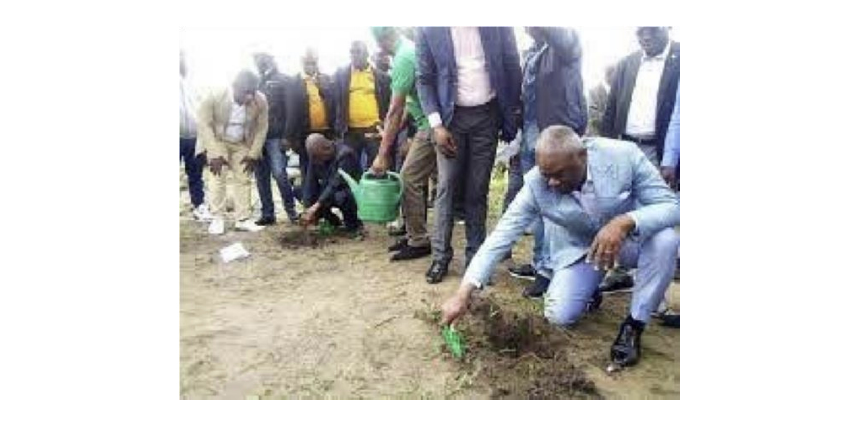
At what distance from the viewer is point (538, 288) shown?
4.08 m

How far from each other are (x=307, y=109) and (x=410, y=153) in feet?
1.61

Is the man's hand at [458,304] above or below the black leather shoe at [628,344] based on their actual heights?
above

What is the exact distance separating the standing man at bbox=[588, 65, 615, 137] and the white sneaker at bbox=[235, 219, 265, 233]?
1.47m

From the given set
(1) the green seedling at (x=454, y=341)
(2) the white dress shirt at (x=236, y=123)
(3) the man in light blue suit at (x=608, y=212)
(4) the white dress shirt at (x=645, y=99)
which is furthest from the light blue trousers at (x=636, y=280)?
(2) the white dress shirt at (x=236, y=123)

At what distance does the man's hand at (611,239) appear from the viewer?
3611 millimetres

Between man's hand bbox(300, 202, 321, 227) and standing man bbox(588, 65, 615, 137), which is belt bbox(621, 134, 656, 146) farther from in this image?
man's hand bbox(300, 202, 321, 227)

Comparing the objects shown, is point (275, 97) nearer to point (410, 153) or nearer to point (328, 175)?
point (328, 175)

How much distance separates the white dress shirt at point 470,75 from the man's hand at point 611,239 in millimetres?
829

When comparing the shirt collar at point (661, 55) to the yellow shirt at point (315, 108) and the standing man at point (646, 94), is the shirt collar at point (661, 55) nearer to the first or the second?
the standing man at point (646, 94)

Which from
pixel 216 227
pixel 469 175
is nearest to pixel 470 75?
pixel 469 175

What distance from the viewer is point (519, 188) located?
13.5 ft

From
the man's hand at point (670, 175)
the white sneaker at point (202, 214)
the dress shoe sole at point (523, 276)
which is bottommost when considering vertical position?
the dress shoe sole at point (523, 276)
